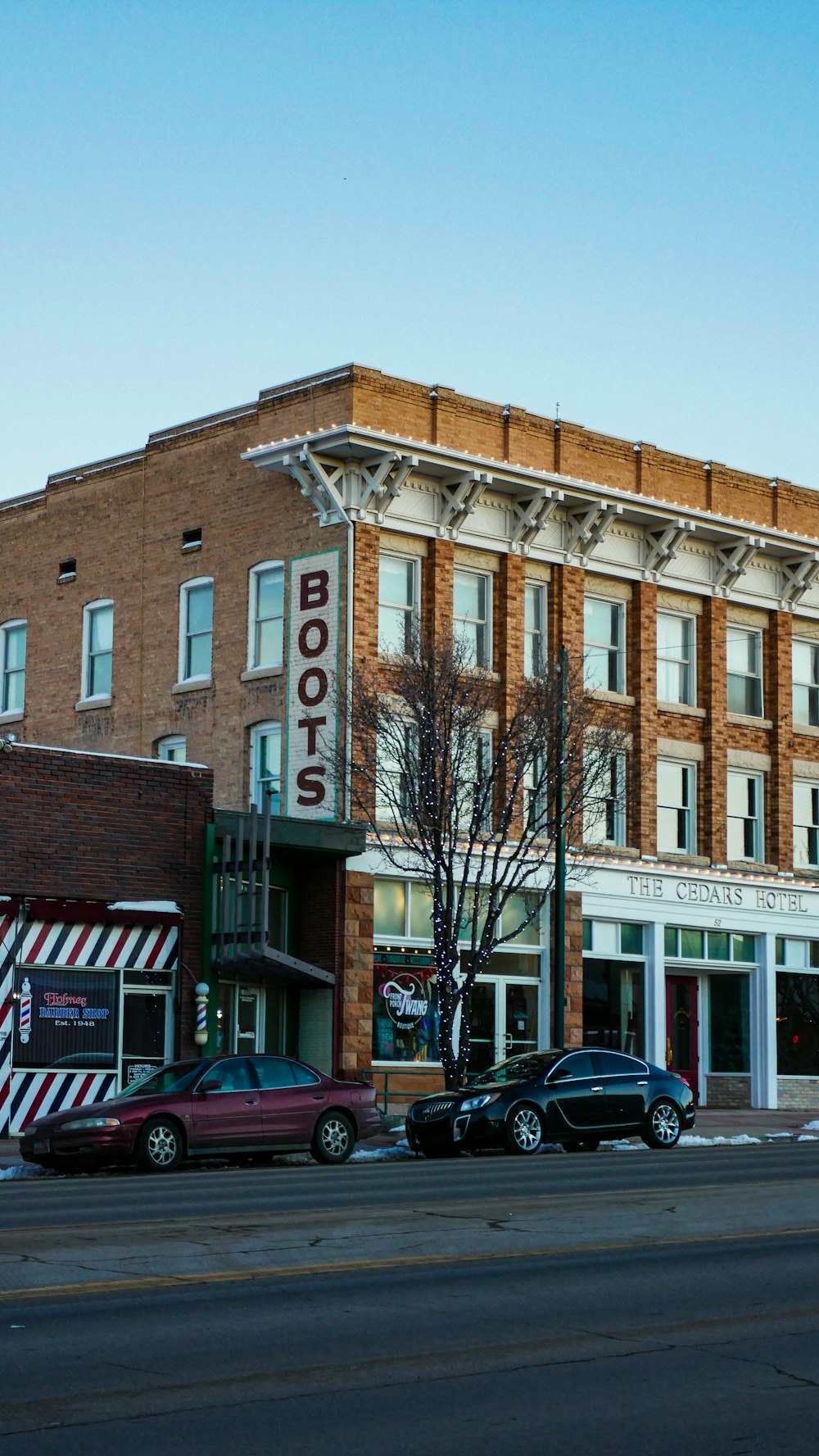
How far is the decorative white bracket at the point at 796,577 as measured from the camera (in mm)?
42250

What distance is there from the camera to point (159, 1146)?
22641mm

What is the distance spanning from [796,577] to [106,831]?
1874 centimetres

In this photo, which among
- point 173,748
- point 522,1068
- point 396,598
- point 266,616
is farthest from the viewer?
point 173,748

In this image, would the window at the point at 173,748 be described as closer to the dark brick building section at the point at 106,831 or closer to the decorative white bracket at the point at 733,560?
the dark brick building section at the point at 106,831

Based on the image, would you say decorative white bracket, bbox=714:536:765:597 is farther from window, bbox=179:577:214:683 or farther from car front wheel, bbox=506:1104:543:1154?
car front wheel, bbox=506:1104:543:1154

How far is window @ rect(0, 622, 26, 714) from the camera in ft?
137

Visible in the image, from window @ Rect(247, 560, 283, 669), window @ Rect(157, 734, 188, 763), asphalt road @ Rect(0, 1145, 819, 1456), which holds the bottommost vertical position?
asphalt road @ Rect(0, 1145, 819, 1456)

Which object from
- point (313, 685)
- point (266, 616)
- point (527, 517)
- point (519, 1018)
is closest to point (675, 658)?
point (527, 517)

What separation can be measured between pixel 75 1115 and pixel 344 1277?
36.9ft

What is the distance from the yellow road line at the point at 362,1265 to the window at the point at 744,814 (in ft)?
89.3

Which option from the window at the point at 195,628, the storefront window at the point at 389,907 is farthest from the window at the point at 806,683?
the window at the point at 195,628

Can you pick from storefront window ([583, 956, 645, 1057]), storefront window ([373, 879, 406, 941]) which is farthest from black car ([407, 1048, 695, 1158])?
storefront window ([583, 956, 645, 1057])

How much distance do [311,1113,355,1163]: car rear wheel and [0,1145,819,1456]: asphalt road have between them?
6.42 metres

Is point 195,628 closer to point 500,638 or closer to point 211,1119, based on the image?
point 500,638
